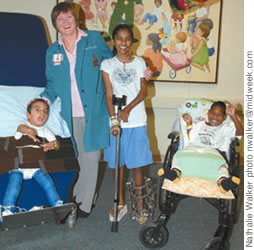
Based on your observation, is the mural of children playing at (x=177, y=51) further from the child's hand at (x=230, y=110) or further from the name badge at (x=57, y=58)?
the name badge at (x=57, y=58)

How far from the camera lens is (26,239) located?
232 centimetres

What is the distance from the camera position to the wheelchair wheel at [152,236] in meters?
2.22

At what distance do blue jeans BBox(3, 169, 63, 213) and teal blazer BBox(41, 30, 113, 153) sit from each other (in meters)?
→ 0.38

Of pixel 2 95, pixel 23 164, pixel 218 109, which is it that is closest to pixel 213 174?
pixel 218 109

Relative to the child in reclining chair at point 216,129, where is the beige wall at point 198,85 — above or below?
above

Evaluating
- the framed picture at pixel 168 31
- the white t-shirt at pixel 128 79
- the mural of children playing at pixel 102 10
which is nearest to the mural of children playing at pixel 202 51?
the framed picture at pixel 168 31

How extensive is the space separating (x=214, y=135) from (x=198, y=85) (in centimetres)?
142

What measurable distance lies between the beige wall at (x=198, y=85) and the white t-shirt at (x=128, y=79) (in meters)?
1.43

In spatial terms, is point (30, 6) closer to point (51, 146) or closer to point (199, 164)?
point (51, 146)

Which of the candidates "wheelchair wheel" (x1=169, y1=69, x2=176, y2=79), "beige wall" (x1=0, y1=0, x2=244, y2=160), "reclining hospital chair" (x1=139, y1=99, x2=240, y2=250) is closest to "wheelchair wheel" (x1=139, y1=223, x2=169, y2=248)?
"reclining hospital chair" (x1=139, y1=99, x2=240, y2=250)

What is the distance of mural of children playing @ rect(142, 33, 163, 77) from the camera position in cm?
370

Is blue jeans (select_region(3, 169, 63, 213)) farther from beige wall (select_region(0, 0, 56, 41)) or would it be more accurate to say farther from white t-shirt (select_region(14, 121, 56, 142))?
beige wall (select_region(0, 0, 56, 41))

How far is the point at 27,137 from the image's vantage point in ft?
7.36
